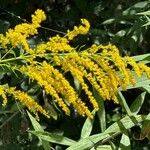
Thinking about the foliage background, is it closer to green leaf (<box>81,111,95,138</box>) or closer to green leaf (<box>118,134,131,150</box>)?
green leaf (<box>81,111,95,138</box>)

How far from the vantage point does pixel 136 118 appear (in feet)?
7.18

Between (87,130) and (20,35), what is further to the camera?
(87,130)

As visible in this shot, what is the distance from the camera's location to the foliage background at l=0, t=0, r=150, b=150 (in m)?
2.46

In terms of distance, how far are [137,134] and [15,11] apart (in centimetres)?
98

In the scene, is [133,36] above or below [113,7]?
below

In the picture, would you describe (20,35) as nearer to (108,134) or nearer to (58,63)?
(58,63)

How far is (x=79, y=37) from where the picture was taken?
274 centimetres

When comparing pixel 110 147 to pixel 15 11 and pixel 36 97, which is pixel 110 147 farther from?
pixel 15 11

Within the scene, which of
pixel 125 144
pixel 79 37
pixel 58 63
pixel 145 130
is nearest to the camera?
pixel 58 63

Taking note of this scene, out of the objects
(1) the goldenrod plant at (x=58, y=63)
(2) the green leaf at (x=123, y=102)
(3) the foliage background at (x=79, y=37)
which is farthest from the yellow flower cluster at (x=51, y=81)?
(3) the foliage background at (x=79, y=37)

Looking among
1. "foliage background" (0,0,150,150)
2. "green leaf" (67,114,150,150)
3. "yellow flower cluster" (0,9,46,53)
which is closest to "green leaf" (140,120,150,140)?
"green leaf" (67,114,150,150)

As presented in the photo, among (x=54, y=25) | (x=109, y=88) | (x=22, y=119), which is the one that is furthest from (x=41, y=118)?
(x=109, y=88)

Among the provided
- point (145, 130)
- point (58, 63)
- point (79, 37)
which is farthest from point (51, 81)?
point (79, 37)

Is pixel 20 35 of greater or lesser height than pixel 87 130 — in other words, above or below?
above
